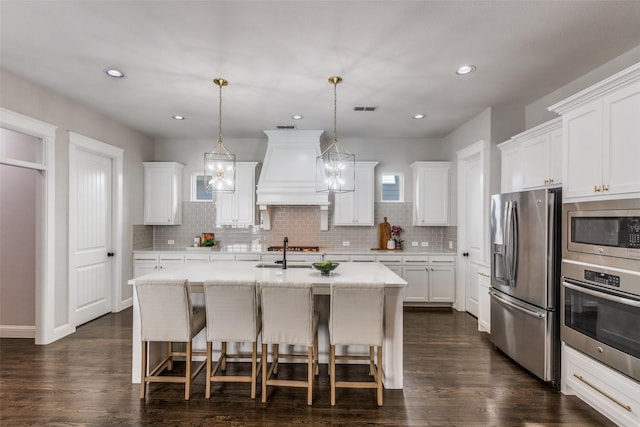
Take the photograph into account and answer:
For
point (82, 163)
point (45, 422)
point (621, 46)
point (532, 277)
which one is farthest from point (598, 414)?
point (82, 163)

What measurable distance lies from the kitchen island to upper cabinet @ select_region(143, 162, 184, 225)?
2.80m

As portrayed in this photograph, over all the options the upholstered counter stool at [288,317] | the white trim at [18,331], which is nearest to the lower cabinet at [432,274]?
the upholstered counter stool at [288,317]

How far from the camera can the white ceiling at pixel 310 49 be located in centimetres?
231

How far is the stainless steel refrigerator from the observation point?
2852mm

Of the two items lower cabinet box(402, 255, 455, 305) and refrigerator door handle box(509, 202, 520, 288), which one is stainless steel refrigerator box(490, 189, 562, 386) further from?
lower cabinet box(402, 255, 455, 305)

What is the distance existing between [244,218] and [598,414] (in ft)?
16.3

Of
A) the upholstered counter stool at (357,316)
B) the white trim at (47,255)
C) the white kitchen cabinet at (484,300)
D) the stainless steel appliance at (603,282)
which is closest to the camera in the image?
the stainless steel appliance at (603,282)

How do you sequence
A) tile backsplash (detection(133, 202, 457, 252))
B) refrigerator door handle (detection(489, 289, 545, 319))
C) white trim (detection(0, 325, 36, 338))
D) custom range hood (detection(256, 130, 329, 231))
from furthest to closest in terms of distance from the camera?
tile backsplash (detection(133, 202, 457, 252)) → custom range hood (detection(256, 130, 329, 231)) → white trim (detection(0, 325, 36, 338)) → refrigerator door handle (detection(489, 289, 545, 319))

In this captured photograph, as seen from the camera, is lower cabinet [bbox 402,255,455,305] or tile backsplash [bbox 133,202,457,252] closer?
lower cabinet [bbox 402,255,455,305]

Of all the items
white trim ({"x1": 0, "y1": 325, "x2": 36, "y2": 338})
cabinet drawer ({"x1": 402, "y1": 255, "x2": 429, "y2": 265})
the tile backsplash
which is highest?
the tile backsplash

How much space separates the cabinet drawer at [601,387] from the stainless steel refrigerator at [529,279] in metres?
0.14

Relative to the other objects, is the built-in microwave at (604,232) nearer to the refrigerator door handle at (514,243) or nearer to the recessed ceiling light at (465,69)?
the refrigerator door handle at (514,243)

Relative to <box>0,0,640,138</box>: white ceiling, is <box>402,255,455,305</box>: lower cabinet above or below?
below

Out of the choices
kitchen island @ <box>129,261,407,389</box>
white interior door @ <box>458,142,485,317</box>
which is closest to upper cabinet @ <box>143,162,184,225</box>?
kitchen island @ <box>129,261,407,389</box>
